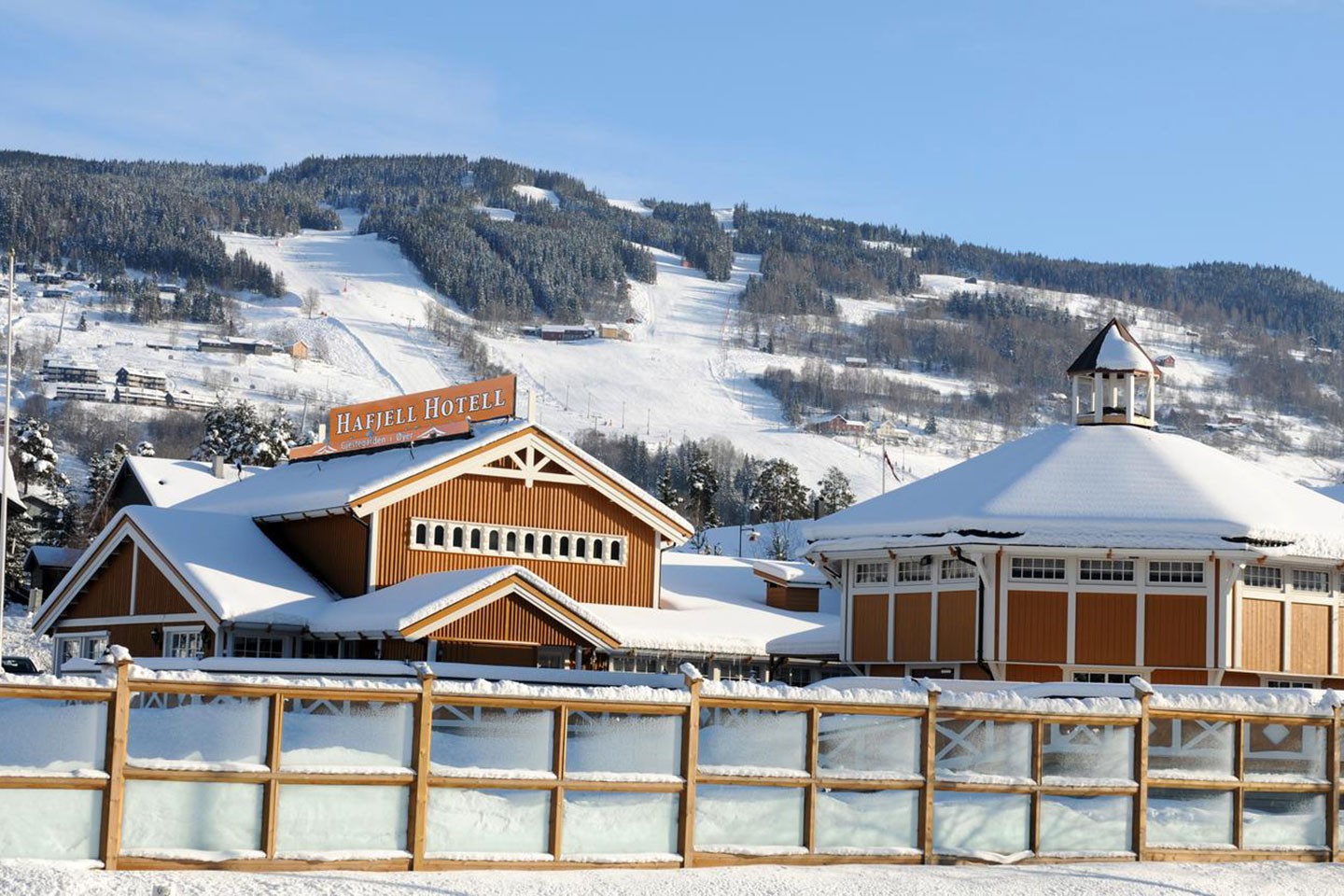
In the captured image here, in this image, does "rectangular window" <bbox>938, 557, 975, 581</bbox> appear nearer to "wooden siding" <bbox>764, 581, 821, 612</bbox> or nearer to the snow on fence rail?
"wooden siding" <bbox>764, 581, 821, 612</bbox>

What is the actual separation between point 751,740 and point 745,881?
60.8 inches

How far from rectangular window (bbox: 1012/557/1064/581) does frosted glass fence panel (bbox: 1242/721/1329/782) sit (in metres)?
16.3

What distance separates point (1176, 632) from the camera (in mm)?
38094

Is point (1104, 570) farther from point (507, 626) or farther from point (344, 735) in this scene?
point (344, 735)

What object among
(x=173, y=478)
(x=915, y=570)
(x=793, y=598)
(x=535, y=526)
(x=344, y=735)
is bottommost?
(x=793, y=598)

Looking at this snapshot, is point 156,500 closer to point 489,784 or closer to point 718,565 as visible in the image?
point 718,565

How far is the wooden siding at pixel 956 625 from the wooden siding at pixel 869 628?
73.3 inches

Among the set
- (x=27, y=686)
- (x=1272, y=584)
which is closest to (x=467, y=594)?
(x=1272, y=584)

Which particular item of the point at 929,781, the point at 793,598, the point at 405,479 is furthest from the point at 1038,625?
the point at 929,781

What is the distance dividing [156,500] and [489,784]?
60328mm

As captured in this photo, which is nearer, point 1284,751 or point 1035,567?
point 1284,751

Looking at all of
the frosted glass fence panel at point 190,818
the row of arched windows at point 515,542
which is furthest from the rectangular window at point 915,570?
the frosted glass fence panel at point 190,818

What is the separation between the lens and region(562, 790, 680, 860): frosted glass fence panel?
18469mm

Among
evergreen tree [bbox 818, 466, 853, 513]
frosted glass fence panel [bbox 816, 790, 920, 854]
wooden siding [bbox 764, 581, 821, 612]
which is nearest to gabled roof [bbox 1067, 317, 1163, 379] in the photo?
wooden siding [bbox 764, 581, 821, 612]
